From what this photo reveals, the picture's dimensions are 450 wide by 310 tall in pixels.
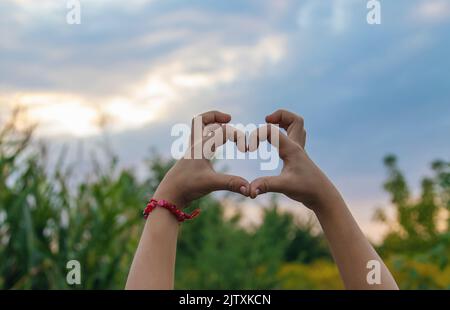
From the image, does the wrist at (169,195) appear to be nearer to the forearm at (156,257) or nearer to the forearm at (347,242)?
the forearm at (156,257)

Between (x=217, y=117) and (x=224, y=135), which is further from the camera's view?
(x=217, y=117)

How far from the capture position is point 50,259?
16.3ft

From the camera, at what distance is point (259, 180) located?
4.89ft

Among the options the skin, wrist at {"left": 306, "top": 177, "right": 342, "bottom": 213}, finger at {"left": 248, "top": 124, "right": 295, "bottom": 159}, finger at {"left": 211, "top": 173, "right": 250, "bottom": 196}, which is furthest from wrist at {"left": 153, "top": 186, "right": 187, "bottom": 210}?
wrist at {"left": 306, "top": 177, "right": 342, "bottom": 213}

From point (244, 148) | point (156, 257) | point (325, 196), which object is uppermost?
point (244, 148)

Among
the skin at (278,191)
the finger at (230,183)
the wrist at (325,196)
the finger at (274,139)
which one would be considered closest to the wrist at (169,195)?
the skin at (278,191)

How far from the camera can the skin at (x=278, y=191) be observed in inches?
58.6

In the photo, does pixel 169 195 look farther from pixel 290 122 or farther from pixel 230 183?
pixel 290 122

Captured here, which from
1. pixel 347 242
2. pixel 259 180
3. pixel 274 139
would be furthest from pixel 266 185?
pixel 347 242

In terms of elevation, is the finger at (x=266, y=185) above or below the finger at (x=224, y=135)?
below

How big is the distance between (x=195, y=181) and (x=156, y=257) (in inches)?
8.5
